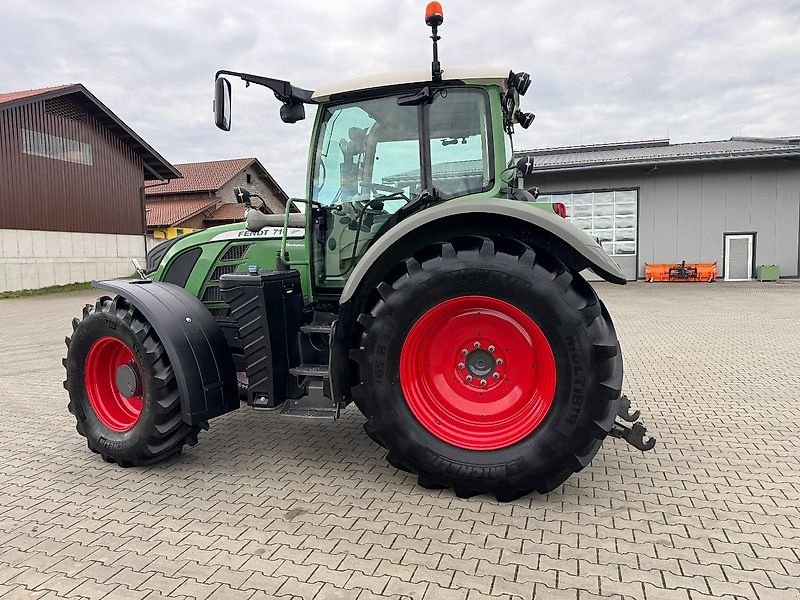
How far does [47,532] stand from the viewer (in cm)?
303

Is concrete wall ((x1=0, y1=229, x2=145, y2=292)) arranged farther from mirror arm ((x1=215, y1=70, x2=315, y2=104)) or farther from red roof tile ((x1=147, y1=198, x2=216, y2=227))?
mirror arm ((x1=215, y1=70, x2=315, y2=104))

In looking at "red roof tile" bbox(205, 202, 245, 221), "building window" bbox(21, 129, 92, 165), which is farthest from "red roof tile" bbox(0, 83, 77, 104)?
"red roof tile" bbox(205, 202, 245, 221)

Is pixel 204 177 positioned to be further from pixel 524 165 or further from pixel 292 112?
pixel 524 165

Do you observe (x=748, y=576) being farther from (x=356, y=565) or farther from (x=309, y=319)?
(x=309, y=319)

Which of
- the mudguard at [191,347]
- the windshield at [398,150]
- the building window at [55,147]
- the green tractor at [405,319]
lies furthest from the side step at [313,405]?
the building window at [55,147]

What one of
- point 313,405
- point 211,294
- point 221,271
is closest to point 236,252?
point 221,271

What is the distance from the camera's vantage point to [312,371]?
3719 mm

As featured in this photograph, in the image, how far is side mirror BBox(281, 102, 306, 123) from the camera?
3.99 meters

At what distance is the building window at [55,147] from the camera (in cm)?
2034

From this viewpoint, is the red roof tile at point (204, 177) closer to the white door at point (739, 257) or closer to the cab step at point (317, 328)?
the white door at point (739, 257)

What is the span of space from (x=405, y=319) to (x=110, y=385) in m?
2.36

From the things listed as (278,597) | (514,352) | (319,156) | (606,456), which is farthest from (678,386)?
(278,597)

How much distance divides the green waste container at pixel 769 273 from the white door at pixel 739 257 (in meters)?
0.54

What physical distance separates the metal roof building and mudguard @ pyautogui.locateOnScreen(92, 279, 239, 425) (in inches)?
683
